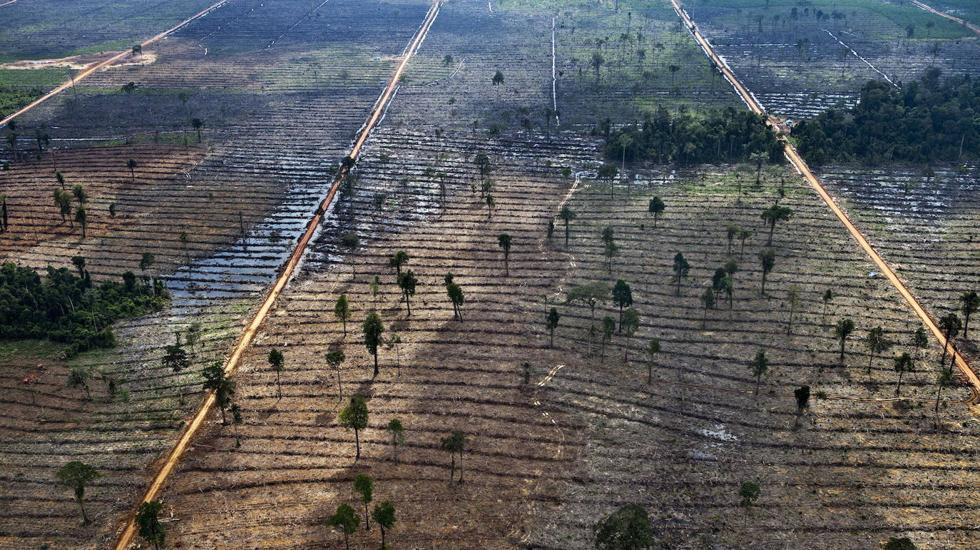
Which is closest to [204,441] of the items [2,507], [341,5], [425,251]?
[2,507]

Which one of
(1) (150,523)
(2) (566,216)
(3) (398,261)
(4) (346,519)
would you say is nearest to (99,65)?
(3) (398,261)

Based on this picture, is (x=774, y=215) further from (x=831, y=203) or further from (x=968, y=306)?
(x=968, y=306)

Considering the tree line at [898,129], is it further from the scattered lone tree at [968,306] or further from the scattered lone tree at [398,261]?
the scattered lone tree at [398,261]

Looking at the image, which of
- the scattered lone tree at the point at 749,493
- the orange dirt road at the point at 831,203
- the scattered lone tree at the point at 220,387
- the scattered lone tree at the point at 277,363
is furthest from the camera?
the orange dirt road at the point at 831,203

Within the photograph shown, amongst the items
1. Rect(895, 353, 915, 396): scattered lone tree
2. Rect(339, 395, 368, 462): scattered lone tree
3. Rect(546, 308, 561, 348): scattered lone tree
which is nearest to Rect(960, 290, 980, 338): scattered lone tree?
Rect(895, 353, 915, 396): scattered lone tree

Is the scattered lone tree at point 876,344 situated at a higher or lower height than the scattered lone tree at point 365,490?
higher

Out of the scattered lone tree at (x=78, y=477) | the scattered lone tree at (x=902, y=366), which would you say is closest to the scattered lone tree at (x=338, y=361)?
the scattered lone tree at (x=78, y=477)

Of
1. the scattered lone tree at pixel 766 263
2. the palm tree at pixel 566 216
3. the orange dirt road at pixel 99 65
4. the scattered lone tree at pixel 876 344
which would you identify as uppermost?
the orange dirt road at pixel 99 65

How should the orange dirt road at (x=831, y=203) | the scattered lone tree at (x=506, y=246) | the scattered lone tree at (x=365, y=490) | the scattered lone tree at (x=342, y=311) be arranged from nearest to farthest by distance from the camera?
1. the scattered lone tree at (x=365, y=490)
2. the orange dirt road at (x=831, y=203)
3. the scattered lone tree at (x=342, y=311)
4. the scattered lone tree at (x=506, y=246)
